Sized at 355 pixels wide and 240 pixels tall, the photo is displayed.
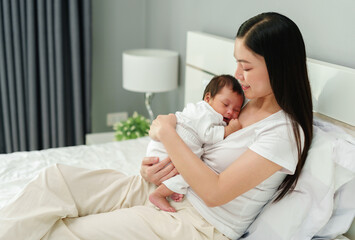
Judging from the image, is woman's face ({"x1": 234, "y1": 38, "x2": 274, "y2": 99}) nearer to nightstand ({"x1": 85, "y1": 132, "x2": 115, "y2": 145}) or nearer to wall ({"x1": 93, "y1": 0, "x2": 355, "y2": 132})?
wall ({"x1": 93, "y1": 0, "x2": 355, "y2": 132})

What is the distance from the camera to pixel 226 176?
4.02 feet

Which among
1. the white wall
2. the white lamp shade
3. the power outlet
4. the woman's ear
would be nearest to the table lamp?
the white lamp shade

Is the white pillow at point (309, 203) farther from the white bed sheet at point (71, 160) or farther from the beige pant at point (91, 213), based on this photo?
the white bed sheet at point (71, 160)

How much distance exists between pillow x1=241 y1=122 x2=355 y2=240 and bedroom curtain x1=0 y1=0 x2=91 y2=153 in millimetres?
2135

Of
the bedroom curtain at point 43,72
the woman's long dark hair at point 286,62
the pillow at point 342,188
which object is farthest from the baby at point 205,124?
the bedroom curtain at point 43,72

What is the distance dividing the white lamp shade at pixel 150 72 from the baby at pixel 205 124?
108 centimetres

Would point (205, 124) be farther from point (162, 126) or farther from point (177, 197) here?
point (177, 197)

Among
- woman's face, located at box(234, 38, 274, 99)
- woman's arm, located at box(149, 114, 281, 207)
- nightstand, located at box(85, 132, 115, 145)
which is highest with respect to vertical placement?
woman's face, located at box(234, 38, 274, 99)

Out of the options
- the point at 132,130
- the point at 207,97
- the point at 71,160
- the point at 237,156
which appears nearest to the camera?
the point at 237,156

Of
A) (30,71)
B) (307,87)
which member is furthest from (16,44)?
(307,87)

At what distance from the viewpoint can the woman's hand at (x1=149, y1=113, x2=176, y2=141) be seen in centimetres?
141

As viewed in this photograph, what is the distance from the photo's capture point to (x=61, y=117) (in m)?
3.02

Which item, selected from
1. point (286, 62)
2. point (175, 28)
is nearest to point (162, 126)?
point (286, 62)

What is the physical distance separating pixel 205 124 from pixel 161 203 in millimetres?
337
